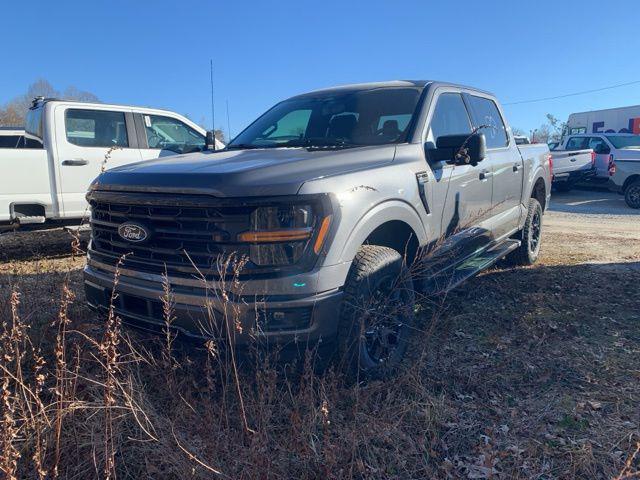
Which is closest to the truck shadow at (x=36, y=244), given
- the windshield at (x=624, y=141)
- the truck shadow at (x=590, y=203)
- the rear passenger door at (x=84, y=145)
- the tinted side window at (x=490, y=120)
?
the rear passenger door at (x=84, y=145)

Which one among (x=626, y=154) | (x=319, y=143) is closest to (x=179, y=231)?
(x=319, y=143)

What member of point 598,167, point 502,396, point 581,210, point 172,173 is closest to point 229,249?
point 172,173

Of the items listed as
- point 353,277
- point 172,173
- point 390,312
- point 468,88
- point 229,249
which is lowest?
point 390,312

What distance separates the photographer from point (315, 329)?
2621 millimetres

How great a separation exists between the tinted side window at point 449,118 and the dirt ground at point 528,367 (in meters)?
1.53

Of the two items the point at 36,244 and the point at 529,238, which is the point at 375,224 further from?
the point at 36,244

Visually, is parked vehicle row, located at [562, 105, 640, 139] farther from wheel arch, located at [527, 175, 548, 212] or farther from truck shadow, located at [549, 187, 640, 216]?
wheel arch, located at [527, 175, 548, 212]

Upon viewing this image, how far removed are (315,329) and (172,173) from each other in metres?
1.13

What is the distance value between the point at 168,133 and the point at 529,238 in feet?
17.7

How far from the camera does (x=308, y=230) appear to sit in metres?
2.58

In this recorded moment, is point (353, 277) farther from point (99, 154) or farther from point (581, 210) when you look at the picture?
point (581, 210)

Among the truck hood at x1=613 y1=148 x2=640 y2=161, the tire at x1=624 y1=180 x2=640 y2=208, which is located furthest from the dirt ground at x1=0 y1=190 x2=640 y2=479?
the truck hood at x1=613 y1=148 x2=640 y2=161

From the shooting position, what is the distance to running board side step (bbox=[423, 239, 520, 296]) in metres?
3.62

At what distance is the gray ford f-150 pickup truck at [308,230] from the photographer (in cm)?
257
